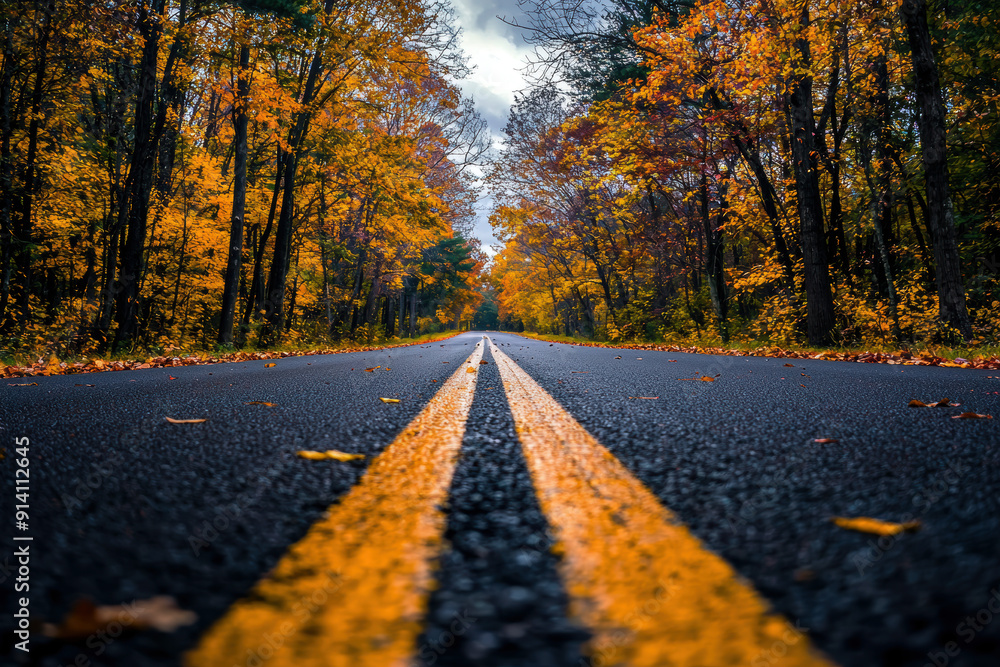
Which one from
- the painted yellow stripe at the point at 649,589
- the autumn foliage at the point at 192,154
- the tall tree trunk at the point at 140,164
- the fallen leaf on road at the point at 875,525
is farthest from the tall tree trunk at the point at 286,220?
the fallen leaf on road at the point at 875,525

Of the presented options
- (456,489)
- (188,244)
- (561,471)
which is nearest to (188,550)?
(456,489)

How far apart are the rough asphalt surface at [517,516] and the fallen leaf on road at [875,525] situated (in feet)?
0.07

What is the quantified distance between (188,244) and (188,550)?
18613mm

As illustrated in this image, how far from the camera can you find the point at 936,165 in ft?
27.1

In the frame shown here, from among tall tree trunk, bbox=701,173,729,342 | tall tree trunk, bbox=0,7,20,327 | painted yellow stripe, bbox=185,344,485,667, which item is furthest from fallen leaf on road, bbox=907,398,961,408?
tall tree trunk, bbox=0,7,20,327

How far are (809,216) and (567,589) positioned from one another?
12.0 meters

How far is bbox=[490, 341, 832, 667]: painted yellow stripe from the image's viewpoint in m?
0.63

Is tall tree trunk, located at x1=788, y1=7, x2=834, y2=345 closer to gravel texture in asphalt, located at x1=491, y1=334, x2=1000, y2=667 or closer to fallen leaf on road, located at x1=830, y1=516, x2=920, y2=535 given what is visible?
gravel texture in asphalt, located at x1=491, y1=334, x2=1000, y2=667

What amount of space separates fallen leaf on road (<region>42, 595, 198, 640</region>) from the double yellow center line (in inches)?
3.0

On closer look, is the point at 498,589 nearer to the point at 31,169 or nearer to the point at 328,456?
the point at 328,456

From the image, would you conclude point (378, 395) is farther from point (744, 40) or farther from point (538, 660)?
point (744, 40)

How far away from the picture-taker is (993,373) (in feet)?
15.6

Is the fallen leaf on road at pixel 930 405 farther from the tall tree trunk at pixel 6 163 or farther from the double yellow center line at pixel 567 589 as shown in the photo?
the tall tree trunk at pixel 6 163

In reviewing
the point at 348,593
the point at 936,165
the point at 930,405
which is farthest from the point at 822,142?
the point at 348,593
